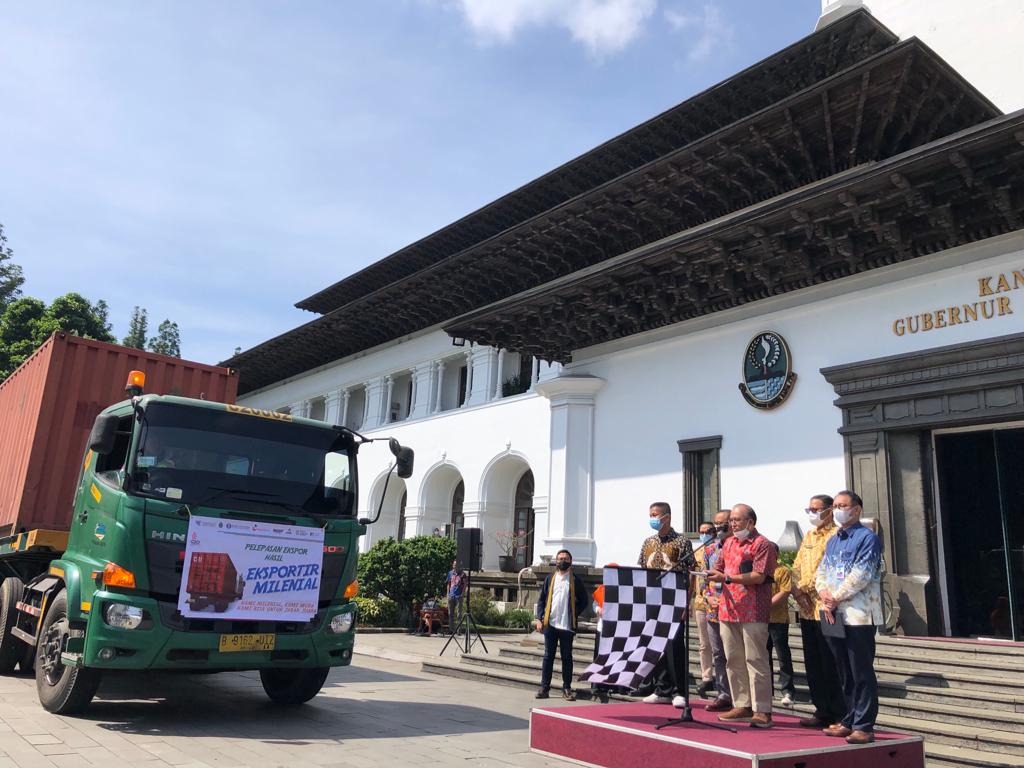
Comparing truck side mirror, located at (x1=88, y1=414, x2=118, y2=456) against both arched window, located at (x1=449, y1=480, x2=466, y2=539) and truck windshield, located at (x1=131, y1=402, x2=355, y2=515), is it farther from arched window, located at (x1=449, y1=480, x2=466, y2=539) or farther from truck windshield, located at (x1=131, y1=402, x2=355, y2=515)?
arched window, located at (x1=449, y1=480, x2=466, y2=539)

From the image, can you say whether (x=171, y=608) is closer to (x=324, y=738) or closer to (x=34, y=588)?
(x=324, y=738)

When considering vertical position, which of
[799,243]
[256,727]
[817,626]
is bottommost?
[256,727]

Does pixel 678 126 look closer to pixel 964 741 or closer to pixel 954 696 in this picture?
pixel 954 696

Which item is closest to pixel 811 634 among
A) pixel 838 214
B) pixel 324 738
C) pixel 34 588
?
pixel 324 738

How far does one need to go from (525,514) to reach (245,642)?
1625 centimetres

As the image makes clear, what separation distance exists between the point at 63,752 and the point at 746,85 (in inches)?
641

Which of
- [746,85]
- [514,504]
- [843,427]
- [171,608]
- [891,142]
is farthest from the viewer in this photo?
[514,504]

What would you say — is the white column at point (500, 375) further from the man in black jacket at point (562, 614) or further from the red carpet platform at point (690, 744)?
the red carpet platform at point (690, 744)

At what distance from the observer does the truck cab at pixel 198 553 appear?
22.1 ft

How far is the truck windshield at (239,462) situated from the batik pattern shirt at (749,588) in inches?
148

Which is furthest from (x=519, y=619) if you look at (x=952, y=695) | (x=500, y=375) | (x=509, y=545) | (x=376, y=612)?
(x=952, y=695)

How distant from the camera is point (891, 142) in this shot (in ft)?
44.3

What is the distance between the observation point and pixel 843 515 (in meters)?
6.38

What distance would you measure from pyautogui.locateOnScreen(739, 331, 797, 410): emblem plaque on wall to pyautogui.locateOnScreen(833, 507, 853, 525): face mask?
7.17 meters
